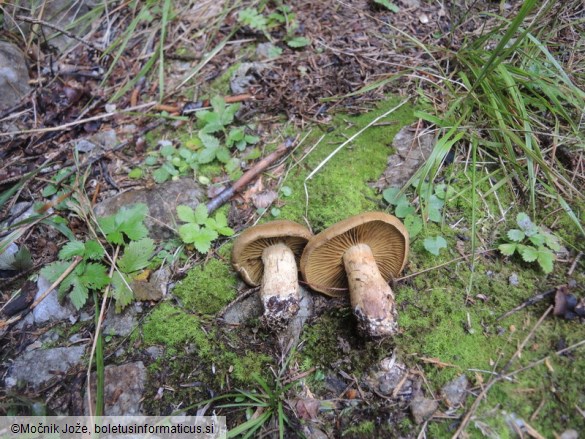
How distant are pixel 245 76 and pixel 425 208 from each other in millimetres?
2060

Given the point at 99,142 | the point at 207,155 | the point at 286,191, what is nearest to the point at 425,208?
the point at 286,191

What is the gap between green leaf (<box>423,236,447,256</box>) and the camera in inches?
96.3

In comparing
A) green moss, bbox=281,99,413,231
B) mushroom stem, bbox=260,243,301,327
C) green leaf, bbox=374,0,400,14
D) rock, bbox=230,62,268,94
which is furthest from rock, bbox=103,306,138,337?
green leaf, bbox=374,0,400,14

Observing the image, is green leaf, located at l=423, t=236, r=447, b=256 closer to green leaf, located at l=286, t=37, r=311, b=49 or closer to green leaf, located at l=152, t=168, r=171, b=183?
green leaf, located at l=152, t=168, r=171, b=183

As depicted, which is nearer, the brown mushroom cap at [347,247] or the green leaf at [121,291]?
the brown mushroom cap at [347,247]

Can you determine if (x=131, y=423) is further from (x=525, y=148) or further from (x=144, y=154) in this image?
(x=525, y=148)

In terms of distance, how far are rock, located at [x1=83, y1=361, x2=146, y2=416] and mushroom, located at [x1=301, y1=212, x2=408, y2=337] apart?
1.10 meters

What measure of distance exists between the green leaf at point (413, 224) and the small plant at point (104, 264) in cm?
168

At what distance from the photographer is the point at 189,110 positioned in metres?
3.50

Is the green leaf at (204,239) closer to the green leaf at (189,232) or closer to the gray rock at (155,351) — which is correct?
the green leaf at (189,232)

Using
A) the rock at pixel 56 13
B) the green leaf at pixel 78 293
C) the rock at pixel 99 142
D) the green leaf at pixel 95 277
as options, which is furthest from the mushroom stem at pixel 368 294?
the rock at pixel 56 13

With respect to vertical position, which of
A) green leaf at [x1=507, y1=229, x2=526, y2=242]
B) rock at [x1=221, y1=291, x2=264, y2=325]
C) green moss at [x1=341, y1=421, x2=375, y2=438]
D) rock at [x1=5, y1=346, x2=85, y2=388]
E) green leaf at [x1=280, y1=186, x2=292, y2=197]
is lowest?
rock at [x1=5, y1=346, x2=85, y2=388]

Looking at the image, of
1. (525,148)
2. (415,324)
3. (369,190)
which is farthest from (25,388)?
(525,148)

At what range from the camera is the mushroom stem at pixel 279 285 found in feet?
7.59
